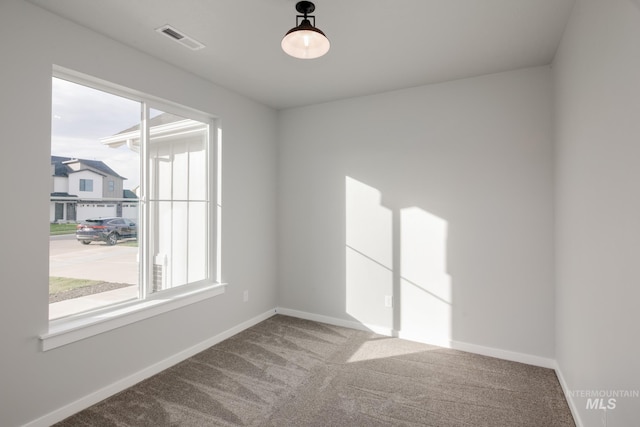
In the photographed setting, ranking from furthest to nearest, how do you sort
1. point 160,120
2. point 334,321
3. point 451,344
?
1. point 334,321
2. point 451,344
3. point 160,120

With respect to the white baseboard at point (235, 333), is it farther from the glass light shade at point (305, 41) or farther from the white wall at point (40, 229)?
the glass light shade at point (305, 41)

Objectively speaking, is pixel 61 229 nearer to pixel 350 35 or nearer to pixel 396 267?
pixel 350 35

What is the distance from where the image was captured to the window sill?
6.98 feet

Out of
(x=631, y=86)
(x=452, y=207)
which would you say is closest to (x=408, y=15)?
(x=631, y=86)

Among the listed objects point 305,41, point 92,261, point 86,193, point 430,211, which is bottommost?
point 92,261

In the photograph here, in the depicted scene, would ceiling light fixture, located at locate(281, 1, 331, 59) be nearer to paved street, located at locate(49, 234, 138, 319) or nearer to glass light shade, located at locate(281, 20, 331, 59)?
glass light shade, located at locate(281, 20, 331, 59)

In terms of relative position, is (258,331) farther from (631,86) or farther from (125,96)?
(631,86)

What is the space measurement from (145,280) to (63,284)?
1.95 feet

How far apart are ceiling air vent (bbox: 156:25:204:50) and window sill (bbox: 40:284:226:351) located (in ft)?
7.08

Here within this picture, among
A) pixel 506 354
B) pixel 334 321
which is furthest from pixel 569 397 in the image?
pixel 334 321

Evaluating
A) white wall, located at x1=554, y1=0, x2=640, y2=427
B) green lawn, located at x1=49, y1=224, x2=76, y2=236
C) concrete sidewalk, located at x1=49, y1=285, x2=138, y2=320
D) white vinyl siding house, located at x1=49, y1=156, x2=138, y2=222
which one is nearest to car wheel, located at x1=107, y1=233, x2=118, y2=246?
white vinyl siding house, located at x1=49, y1=156, x2=138, y2=222

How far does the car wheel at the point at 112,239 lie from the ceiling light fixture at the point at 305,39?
2.05 metres

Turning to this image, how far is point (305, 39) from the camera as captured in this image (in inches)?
76.5

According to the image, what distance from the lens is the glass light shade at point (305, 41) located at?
1905 millimetres
